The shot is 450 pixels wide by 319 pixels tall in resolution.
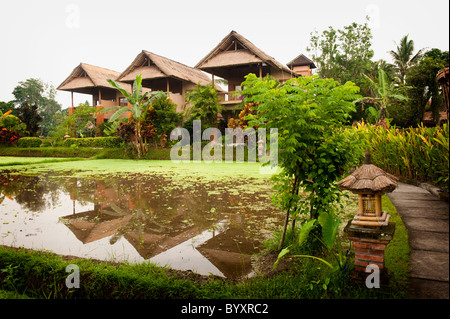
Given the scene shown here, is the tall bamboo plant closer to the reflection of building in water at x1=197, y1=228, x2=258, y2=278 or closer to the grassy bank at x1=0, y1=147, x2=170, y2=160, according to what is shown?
the grassy bank at x1=0, y1=147, x2=170, y2=160

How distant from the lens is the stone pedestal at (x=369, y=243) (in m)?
2.01

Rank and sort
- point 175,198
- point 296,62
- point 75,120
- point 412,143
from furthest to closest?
point 296,62 → point 75,120 → point 175,198 → point 412,143

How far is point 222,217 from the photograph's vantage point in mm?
4715

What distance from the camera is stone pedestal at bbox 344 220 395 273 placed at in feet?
6.60

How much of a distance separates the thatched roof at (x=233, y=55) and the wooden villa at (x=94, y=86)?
9.53 metres

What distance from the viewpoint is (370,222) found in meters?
2.10

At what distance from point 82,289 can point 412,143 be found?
5312 millimetres

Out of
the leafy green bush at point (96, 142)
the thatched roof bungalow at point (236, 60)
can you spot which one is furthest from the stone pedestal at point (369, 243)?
the leafy green bush at point (96, 142)

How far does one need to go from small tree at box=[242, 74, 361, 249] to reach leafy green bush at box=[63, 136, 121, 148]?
18.0 metres

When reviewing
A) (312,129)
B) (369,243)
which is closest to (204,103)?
(312,129)

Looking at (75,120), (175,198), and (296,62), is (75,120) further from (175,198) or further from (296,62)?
(175,198)

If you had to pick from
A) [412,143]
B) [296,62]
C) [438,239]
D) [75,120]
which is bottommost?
[438,239]

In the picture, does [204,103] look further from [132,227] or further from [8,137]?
[8,137]
